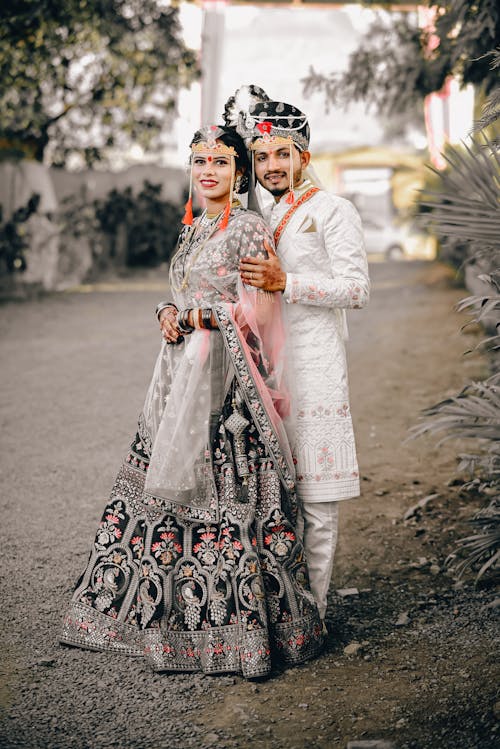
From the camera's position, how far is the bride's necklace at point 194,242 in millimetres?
3492

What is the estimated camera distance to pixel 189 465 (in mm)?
3371

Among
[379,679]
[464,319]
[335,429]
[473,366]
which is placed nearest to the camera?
[379,679]

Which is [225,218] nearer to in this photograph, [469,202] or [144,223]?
[469,202]

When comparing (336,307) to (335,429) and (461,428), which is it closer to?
(335,429)

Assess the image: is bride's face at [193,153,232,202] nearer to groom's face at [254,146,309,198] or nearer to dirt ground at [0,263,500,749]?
groom's face at [254,146,309,198]

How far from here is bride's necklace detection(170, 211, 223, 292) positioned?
3.49 metres

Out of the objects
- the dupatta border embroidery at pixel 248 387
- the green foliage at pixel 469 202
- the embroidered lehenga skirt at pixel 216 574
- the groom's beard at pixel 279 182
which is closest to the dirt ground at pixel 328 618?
the embroidered lehenga skirt at pixel 216 574

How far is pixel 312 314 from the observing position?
353 cm

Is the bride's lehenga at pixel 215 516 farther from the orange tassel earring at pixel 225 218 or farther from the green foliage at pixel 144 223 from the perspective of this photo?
the green foliage at pixel 144 223

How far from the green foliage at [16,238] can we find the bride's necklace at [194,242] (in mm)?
10824

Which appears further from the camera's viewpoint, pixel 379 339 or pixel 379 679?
pixel 379 339

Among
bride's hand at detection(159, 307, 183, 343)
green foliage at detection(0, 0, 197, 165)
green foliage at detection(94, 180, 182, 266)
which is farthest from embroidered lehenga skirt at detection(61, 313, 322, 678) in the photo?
green foliage at detection(94, 180, 182, 266)

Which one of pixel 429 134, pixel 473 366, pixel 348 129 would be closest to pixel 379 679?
pixel 473 366

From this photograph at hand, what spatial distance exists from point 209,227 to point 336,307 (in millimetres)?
545
